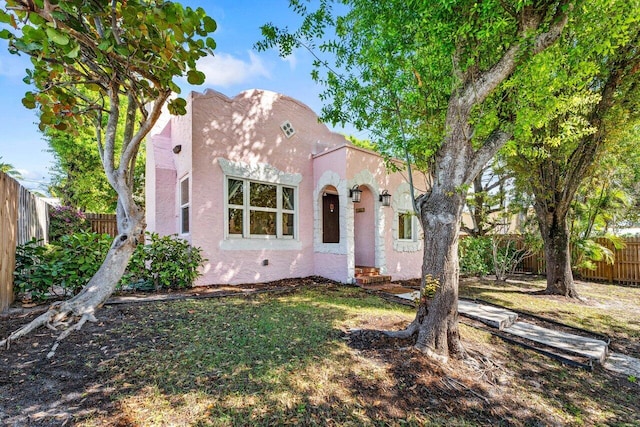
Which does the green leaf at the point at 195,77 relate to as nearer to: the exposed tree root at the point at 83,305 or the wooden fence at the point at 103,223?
Answer: the exposed tree root at the point at 83,305

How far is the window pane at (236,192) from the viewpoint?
7373mm

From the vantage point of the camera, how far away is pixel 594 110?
6.25m

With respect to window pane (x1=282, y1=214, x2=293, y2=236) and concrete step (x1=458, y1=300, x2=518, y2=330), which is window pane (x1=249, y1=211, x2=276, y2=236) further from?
concrete step (x1=458, y1=300, x2=518, y2=330)

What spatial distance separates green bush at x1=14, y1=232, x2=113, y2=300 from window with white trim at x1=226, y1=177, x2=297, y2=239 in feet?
9.22

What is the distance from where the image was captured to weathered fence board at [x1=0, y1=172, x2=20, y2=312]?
3.97m

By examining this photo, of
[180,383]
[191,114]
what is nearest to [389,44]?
[180,383]

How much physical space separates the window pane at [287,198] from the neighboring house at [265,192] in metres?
0.03

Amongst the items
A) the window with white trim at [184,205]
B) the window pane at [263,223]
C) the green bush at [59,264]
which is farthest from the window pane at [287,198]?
the green bush at [59,264]

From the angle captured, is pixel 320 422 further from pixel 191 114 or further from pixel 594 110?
pixel 594 110

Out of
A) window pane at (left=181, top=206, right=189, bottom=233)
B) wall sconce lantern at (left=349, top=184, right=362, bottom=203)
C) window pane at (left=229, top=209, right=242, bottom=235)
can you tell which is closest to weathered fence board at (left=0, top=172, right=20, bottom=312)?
window pane at (left=181, top=206, right=189, bottom=233)

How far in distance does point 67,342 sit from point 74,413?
61.2 inches

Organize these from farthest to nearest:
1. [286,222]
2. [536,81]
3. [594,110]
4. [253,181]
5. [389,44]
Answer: [286,222] → [253,181] → [594,110] → [389,44] → [536,81]

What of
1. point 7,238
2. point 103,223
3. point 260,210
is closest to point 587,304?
point 260,210

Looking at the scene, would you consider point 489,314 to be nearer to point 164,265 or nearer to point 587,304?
point 587,304
